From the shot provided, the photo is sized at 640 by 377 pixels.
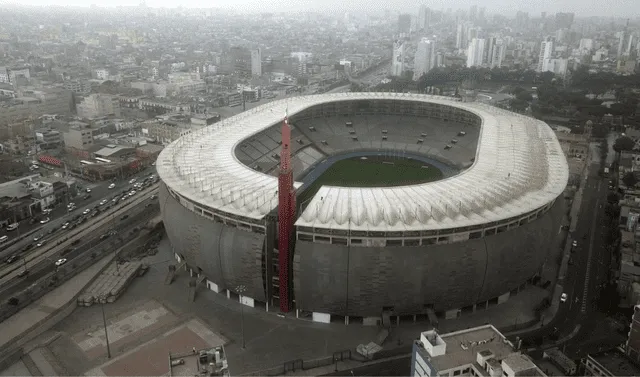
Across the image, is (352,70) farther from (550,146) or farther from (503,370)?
(503,370)

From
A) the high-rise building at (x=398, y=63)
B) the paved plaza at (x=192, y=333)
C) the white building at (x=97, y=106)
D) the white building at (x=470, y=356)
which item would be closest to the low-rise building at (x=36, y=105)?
the white building at (x=97, y=106)

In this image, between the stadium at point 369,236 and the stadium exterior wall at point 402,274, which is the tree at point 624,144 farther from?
the stadium exterior wall at point 402,274

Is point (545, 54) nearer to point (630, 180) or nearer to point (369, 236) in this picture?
point (630, 180)

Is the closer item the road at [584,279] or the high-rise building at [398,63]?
the road at [584,279]

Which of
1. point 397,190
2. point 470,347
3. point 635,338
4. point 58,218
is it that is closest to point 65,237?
point 58,218

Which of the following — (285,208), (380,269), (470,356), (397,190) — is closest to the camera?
(470,356)

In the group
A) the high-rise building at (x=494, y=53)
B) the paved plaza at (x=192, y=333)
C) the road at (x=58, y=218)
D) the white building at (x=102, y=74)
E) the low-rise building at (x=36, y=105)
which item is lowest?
the paved plaza at (x=192, y=333)

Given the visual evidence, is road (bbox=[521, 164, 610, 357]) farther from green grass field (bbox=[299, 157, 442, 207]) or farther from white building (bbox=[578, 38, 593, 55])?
white building (bbox=[578, 38, 593, 55])
